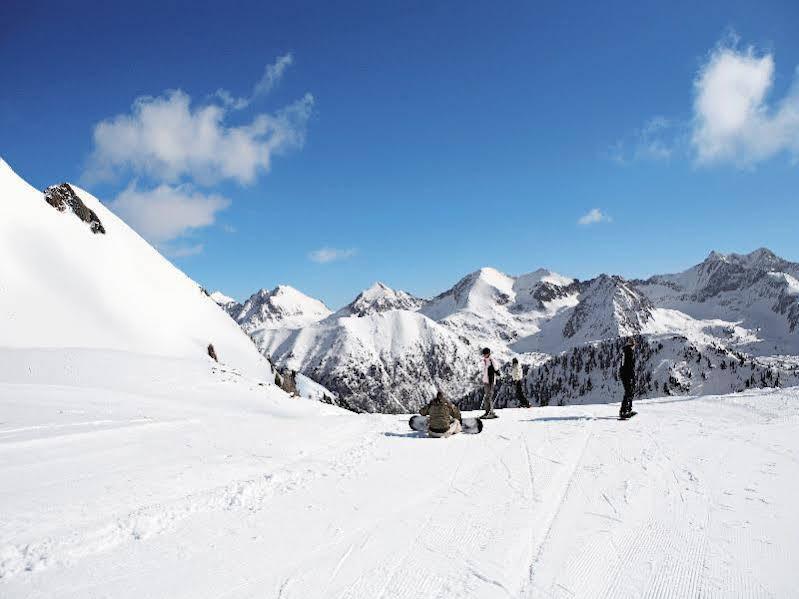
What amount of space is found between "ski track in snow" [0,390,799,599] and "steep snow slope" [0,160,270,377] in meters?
33.5

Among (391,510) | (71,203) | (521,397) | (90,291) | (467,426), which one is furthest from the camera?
(71,203)

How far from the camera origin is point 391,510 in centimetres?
739

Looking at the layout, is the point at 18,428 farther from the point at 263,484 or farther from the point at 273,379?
the point at 273,379

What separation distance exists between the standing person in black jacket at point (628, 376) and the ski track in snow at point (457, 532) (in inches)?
204

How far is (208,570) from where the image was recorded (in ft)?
17.7

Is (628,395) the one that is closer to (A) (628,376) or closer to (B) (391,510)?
(A) (628,376)

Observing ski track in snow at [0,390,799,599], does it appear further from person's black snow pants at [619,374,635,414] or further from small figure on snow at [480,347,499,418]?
small figure on snow at [480,347,499,418]

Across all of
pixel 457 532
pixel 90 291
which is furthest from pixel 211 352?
pixel 457 532

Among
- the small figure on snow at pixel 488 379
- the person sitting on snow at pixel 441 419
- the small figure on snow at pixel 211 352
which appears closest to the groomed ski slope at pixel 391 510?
the person sitting on snow at pixel 441 419

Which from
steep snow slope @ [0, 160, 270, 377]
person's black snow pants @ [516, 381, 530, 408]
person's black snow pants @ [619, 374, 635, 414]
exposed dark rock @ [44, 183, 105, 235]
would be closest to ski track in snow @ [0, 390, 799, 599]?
person's black snow pants @ [619, 374, 635, 414]

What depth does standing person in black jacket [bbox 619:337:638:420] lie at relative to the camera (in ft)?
54.1

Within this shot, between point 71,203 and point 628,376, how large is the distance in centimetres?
6360

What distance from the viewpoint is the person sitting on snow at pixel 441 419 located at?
13.5 meters

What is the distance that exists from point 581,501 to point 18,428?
43.6 feet
